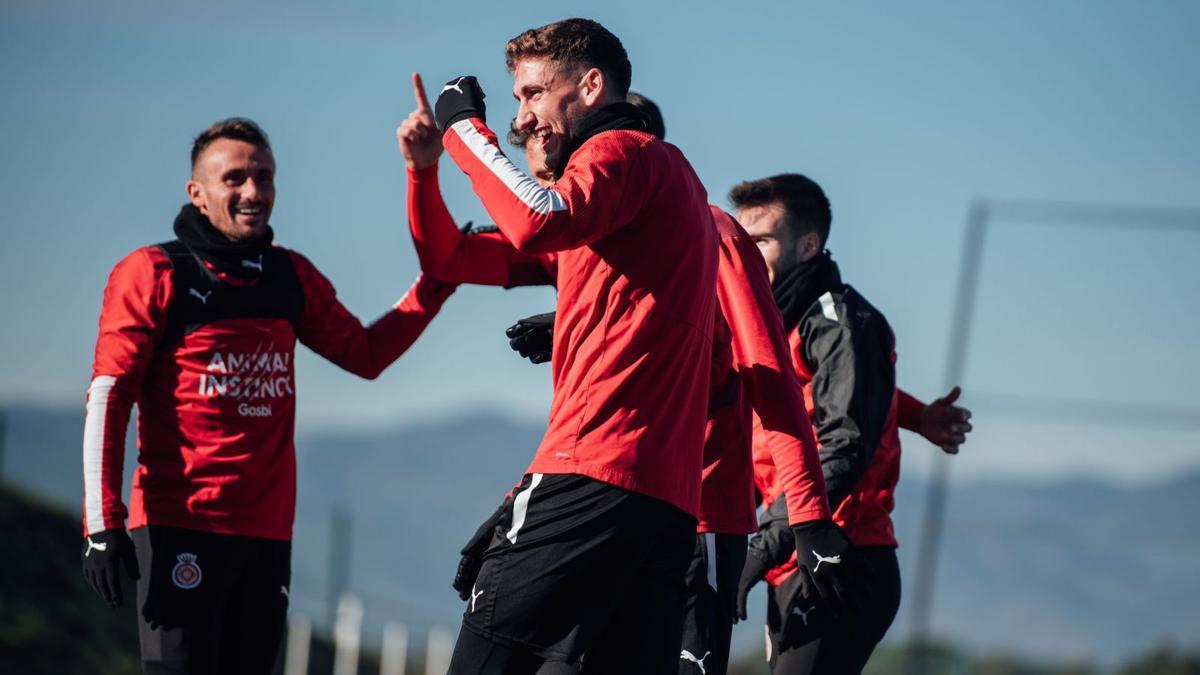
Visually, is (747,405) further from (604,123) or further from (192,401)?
(192,401)

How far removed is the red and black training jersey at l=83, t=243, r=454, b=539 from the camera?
5660mm

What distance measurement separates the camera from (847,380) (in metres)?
5.45

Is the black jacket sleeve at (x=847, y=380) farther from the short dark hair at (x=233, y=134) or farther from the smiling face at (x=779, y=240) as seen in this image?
the short dark hair at (x=233, y=134)

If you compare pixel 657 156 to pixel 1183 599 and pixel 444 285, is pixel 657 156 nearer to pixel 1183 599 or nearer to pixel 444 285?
pixel 444 285

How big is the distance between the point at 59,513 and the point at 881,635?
47.3 ft

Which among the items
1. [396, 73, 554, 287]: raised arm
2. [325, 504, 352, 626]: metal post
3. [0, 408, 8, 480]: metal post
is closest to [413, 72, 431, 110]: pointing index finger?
[396, 73, 554, 287]: raised arm

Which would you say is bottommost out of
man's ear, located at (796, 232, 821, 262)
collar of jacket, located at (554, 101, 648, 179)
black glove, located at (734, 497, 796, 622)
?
black glove, located at (734, 497, 796, 622)

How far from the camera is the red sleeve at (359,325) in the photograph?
6.16 metres

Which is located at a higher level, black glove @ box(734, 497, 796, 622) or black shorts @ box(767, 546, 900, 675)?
black glove @ box(734, 497, 796, 622)

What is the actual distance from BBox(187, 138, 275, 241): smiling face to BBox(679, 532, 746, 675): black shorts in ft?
6.74

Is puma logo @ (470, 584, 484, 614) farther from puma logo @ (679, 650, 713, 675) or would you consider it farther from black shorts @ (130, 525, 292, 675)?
black shorts @ (130, 525, 292, 675)

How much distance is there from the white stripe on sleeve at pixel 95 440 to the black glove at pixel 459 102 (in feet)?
6.01

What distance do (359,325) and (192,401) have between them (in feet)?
2.48

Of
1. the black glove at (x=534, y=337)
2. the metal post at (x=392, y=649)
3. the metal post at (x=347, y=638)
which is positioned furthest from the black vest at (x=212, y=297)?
the metal post at (x=392, y=649)
